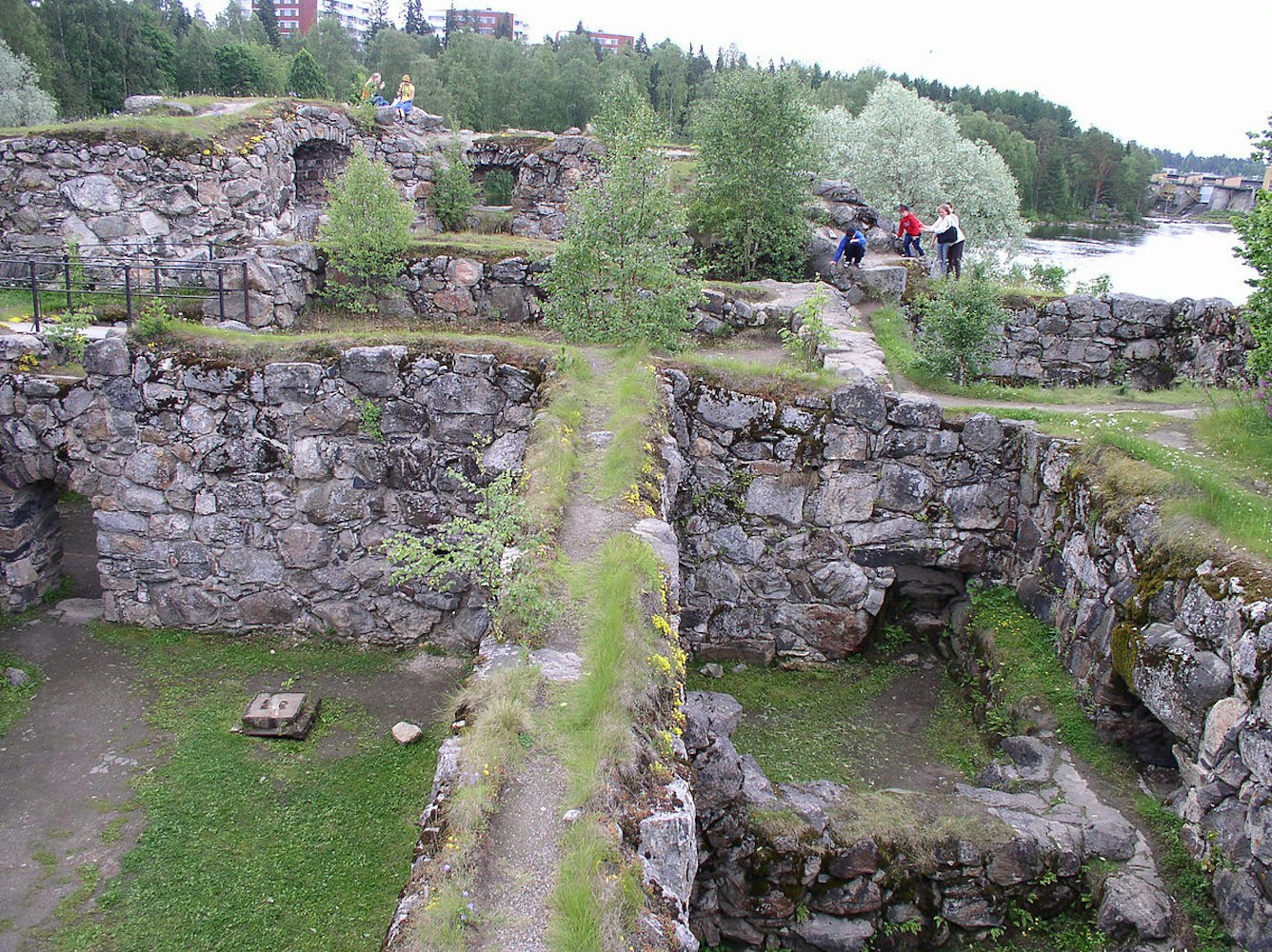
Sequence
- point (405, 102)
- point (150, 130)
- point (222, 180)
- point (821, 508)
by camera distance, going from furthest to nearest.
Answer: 1. point (405, 102)
2. point (222, 180)
3. point (150, 130)
4. point (821, 508)

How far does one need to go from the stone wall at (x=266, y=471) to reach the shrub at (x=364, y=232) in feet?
17.0

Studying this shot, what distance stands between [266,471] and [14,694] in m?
3.23

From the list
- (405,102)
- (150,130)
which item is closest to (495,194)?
(405,102)

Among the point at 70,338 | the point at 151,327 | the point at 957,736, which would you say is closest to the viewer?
the point at 957,736

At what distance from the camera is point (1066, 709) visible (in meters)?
8.34

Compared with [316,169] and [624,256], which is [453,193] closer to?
[316,169]

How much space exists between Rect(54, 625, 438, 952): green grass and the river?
2761 centimetres

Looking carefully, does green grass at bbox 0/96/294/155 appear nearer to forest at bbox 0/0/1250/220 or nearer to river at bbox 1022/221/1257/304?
forest at bbox 0/0/1250/220

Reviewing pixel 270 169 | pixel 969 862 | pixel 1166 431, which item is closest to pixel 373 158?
pixel 270 169

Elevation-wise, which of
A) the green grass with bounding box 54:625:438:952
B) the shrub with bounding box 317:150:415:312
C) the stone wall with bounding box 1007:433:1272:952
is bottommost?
the green grass with bounding box 54:625:438:952

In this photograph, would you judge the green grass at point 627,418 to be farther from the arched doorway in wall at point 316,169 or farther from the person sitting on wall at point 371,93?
the person sitting on wall at point 371,93

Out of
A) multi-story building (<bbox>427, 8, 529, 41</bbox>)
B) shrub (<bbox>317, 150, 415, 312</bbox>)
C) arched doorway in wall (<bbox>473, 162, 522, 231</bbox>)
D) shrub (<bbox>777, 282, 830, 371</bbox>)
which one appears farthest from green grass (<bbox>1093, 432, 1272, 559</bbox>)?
multi-story building (<bbox>427, 8, 529, 41</bbox>)

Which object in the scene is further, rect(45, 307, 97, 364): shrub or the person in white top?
the person in white top

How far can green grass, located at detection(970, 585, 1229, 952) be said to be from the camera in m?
6.38
